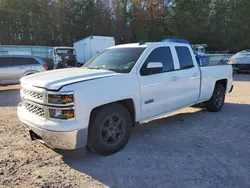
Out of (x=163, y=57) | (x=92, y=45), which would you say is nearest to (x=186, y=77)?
(x=163, y=57)

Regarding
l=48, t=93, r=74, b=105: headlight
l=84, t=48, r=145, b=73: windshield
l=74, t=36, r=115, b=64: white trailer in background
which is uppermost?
l=74, t=36, r=115, b=64: white trailer in background

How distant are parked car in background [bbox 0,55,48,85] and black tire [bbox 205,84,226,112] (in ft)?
30.1

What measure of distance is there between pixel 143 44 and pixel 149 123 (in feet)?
6.33

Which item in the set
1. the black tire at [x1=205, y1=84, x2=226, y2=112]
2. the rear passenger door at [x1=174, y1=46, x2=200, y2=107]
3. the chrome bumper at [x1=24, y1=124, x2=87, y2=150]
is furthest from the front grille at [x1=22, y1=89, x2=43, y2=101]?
the black tire at [x1=205, y1=84, x2=226, y2=112]

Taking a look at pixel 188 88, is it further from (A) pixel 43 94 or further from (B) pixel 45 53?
(B) pixel 45 53

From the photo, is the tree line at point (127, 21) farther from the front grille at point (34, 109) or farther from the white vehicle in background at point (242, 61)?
the front grille at point (34, 109)

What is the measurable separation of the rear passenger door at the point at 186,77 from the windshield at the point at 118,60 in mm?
1087

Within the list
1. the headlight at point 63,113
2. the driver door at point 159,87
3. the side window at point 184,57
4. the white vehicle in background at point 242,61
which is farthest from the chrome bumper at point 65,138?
the white vehicle in background at point 242,61

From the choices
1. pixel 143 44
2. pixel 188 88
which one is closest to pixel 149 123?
pixel 188 88

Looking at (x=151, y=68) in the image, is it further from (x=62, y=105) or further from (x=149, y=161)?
(x=62, y=105)

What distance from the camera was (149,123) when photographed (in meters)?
5.65

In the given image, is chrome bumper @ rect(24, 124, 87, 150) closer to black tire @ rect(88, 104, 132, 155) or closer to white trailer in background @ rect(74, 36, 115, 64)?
black tire @ rect(88, 104, 132, 155)

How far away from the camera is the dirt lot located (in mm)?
3121

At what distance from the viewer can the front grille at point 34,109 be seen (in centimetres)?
340
